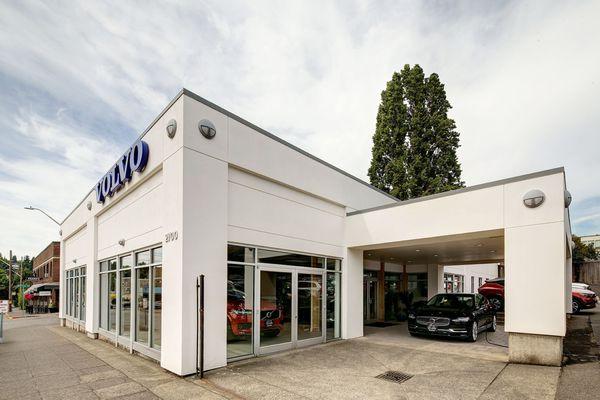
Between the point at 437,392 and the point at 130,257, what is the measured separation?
321 inches

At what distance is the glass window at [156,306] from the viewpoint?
8.26 metres

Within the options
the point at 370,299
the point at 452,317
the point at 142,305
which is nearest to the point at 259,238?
the point at 142,305

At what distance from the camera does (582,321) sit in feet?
47.8

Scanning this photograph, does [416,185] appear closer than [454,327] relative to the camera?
No

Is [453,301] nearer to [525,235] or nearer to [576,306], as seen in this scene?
[525,235]

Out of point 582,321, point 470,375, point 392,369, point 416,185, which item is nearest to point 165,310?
point 392,369

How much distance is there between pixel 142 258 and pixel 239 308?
9.75 feet

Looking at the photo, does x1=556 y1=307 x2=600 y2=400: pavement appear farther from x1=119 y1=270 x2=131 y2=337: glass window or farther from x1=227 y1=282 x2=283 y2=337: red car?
x1=119 y1=270 x2=131 y2=337: glass window

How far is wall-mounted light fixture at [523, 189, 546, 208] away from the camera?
795cm

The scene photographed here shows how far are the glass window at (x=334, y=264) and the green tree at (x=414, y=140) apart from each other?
15.7m

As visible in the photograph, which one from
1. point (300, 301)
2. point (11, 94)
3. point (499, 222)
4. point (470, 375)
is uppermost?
point (11, 94)

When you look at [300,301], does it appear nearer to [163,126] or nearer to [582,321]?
[163,126]

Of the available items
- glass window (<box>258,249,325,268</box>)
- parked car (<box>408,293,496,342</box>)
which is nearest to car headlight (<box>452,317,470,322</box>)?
parked car (<box>408,293,496,342</box>)

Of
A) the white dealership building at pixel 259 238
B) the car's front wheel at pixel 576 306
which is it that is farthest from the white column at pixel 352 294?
the car's front wheel at pixel 576 306
